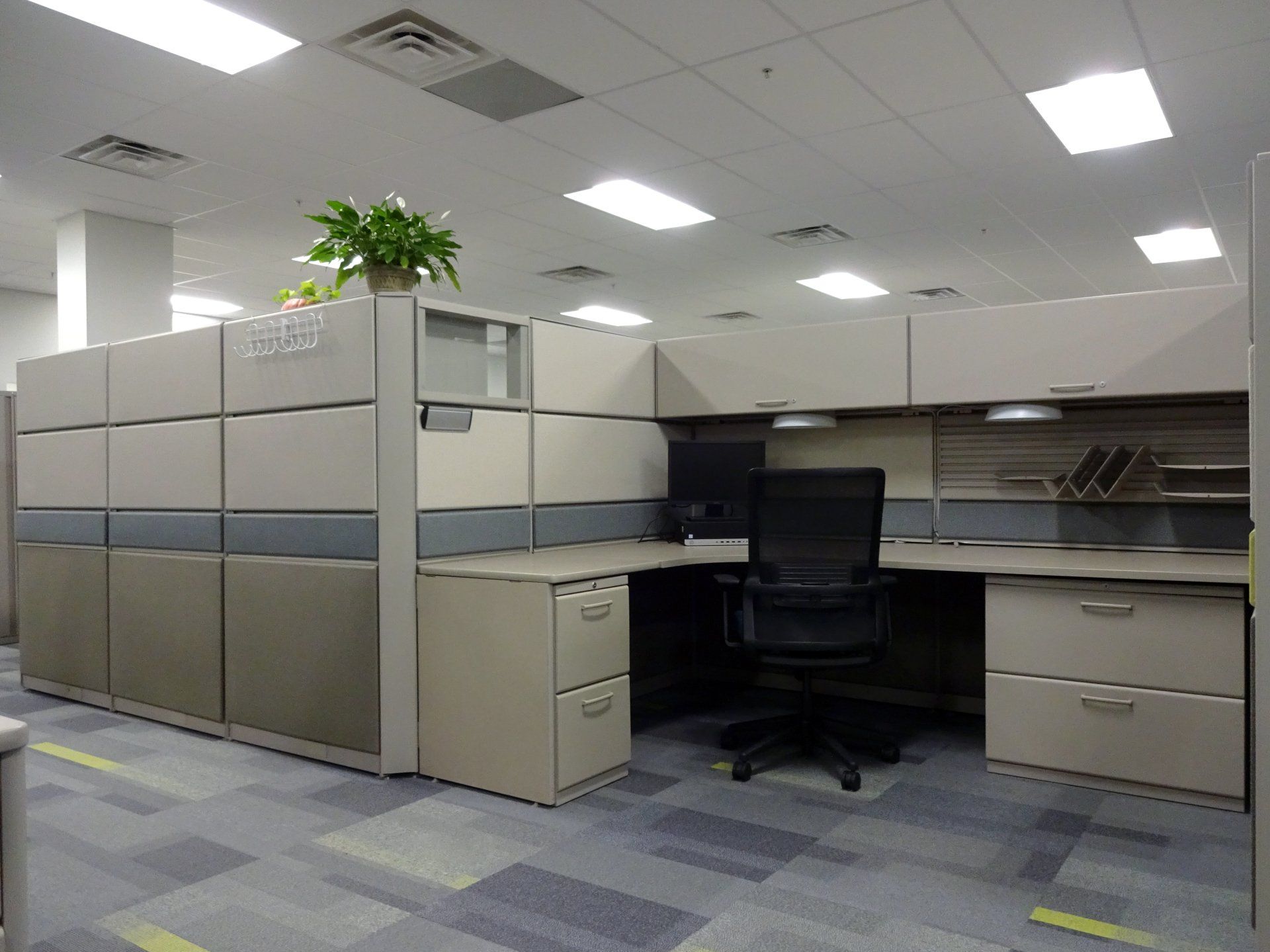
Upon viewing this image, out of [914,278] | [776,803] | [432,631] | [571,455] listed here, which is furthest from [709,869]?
[914,278]

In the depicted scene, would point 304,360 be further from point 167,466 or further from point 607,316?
point 607,316

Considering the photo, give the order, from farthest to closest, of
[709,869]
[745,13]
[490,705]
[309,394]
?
[745,13]
[309,394]
[490,705]
[709,869]

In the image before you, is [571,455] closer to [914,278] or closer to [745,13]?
[745,13]

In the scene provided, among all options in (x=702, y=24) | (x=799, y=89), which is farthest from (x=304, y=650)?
(x=799, y=89)

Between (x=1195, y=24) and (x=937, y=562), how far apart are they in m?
2.16

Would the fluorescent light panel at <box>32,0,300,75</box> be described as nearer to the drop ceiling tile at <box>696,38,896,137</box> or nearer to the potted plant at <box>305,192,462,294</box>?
the potted plant at <box>305,192,462,294</box>

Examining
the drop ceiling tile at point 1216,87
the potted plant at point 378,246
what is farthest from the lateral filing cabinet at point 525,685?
the drop ceiling tile at point 1216,87

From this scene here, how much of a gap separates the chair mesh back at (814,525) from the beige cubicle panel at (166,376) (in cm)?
187

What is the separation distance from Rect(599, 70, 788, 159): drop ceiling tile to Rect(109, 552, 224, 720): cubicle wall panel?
2414 mm

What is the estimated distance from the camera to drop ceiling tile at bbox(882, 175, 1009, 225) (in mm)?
4957

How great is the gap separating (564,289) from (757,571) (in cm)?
528

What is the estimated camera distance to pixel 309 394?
2842mm

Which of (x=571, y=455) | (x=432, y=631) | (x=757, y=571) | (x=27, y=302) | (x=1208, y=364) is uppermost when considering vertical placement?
(x=27, y=302)

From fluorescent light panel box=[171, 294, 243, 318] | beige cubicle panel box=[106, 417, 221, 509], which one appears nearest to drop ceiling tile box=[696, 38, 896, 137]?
beige cubicle panel box=[106, 417, 221, 509]
